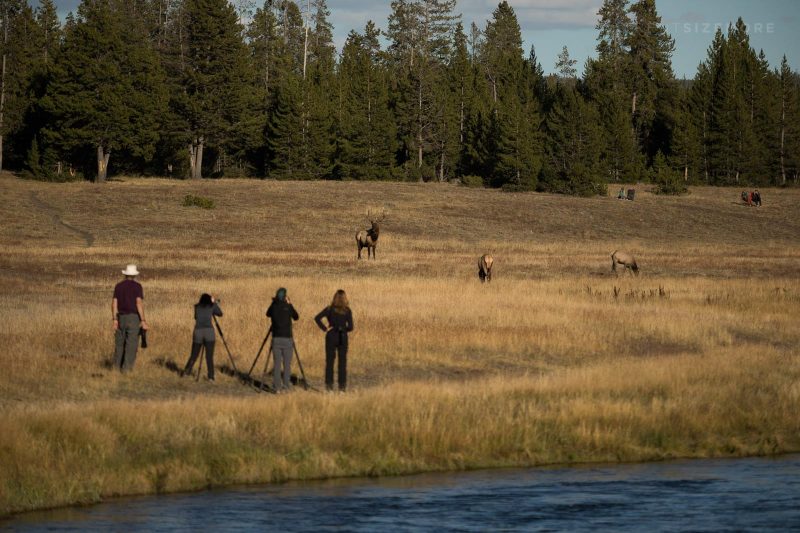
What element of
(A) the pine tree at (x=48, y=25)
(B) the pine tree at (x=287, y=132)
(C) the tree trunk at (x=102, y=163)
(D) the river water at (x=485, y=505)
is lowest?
(D) the river water at (x=485, y=505)

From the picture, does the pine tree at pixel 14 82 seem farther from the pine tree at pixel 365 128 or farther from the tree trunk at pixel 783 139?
the tree trunk at pixel 783 139

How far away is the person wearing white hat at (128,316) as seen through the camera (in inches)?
725

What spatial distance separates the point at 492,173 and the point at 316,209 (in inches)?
958

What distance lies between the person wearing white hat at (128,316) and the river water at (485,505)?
18.5 feet

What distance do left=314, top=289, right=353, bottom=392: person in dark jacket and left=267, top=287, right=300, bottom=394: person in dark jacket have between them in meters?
0.47

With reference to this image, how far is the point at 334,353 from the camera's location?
58.8ft

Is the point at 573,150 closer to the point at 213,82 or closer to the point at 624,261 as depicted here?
the point at 213,82

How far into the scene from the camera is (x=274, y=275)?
40781mm

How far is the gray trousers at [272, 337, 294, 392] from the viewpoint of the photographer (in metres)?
17.5

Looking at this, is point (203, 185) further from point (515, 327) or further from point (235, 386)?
point (235, 386)

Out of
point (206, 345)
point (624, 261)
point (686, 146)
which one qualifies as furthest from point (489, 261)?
point (686, 146)

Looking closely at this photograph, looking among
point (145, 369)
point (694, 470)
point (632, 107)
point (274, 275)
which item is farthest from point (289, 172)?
point (694, 470)

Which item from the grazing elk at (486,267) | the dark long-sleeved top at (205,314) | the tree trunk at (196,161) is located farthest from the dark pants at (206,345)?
the tree trunk at (196,161)

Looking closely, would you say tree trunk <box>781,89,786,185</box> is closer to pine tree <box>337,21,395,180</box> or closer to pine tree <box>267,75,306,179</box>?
pine tree <box>337,21,395,180</box>
